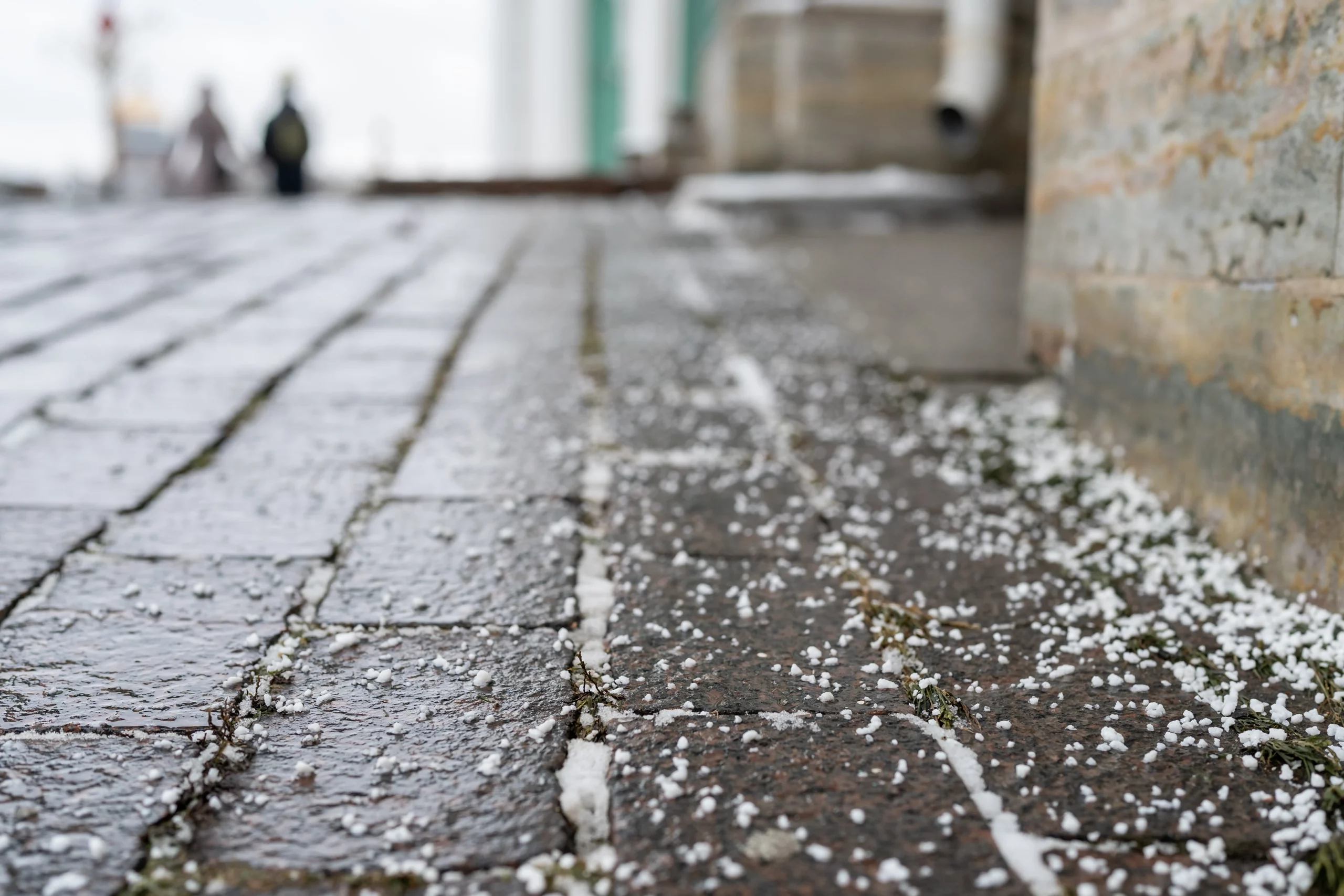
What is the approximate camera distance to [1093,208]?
270 centimetres

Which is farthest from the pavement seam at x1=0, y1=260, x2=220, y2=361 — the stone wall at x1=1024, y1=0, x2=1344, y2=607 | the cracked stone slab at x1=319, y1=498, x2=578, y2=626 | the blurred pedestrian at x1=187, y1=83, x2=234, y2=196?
the blurred pedestrian at x1=187, y1=83, x2=234, y2=196

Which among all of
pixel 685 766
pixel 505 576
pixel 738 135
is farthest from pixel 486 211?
pixel 685 766

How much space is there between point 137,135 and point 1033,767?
1551 cm

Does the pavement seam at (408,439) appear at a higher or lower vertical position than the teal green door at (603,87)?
lower

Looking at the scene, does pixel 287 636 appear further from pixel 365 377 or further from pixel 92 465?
pixel 365 377

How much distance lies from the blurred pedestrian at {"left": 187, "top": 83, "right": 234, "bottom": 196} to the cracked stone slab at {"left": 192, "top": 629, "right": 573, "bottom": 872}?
11.7 m

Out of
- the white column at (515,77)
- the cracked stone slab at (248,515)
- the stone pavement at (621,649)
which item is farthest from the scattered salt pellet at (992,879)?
the white column at (515,77)

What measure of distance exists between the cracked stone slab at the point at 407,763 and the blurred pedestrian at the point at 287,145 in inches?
442

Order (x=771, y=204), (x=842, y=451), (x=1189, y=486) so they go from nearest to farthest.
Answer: (x=1189, y=486)
(x=842, y=451)
(x=771, y=204)

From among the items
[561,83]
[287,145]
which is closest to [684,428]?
[287,145]

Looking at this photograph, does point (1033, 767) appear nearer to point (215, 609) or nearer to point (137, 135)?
point (215, 609)

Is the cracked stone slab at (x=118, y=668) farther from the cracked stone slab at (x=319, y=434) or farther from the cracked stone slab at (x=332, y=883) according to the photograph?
the cracked stone slab at (x=319, y=434)

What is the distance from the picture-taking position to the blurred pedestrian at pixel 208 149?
11906mm

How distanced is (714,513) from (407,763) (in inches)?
40.4
